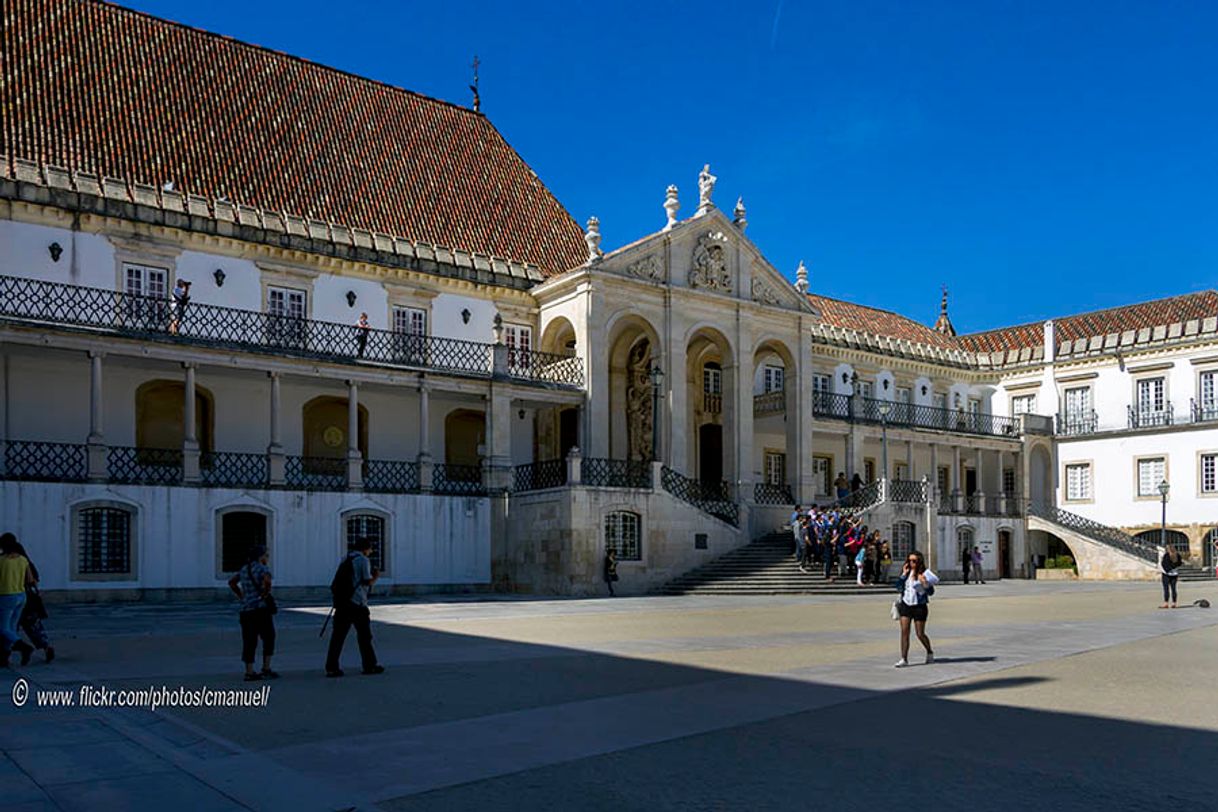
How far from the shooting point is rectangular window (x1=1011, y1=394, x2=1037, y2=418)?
5084 cm

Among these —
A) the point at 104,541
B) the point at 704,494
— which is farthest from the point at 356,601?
the point at 704,494

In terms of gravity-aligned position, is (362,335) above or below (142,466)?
above

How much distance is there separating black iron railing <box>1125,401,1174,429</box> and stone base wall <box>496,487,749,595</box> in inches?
908

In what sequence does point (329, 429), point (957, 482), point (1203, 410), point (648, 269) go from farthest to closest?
point (957, 482) < point (1203, 410) < point (648, 269) < point (329, 429)

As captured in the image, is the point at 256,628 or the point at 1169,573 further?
the point at 1169,573

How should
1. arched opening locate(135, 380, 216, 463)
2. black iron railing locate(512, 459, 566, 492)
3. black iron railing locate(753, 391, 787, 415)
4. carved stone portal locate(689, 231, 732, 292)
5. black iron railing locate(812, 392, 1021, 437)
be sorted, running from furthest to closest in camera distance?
1. black iron railing locate(812, 392, 1021, 437)
2. black iron railing locate(753, 391, 787, 415)
3. carved stone portal locate(689, 231, 732, 292)
4. black iron railing locate(512, 459, 566, 492)
5. arched opening locate(135, 380, 216, 463)

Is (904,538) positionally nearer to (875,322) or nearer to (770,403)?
(770,403)

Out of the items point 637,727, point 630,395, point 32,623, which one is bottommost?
point 637,727

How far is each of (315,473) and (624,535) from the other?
27.4ft

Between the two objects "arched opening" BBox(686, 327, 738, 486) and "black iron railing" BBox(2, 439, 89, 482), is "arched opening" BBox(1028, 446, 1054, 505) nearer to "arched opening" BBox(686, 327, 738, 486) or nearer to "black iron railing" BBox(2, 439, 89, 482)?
"arched opening" BBox(686, 327, 738, 486)

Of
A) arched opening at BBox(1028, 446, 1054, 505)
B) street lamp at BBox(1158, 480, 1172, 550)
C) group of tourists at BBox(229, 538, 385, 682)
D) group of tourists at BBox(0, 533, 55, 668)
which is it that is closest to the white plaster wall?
group of tourists at BBox(0, 533, 55, 668)

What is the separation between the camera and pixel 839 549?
104 ft

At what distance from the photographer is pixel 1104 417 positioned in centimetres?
4803

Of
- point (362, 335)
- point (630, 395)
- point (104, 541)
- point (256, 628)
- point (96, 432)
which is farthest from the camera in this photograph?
point (630, 395)
